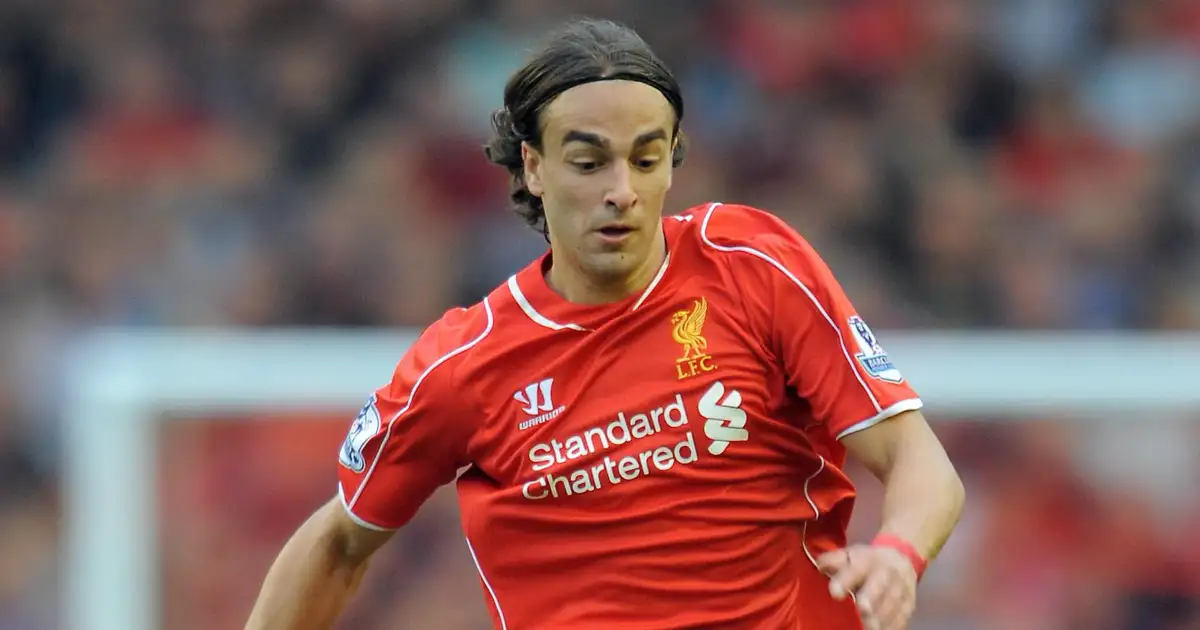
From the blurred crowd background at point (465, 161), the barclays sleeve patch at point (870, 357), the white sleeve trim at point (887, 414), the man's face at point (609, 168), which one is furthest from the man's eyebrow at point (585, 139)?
the blurred crowd background at point (465, 161)

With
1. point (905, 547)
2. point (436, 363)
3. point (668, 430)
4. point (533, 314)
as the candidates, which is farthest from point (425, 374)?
point (905, 547)

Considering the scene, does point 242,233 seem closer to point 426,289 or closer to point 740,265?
point 426,289

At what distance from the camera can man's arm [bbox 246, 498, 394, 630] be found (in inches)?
134

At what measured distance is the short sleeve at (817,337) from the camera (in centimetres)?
298

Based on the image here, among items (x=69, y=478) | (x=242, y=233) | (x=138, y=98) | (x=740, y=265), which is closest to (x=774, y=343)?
(x=740, y=265)

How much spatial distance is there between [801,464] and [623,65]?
753mm

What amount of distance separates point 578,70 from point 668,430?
2.07ft

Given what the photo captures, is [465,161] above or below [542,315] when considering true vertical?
above

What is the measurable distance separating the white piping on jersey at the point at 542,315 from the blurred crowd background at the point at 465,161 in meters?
3.57

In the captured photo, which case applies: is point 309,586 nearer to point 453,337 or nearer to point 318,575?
point 318,575

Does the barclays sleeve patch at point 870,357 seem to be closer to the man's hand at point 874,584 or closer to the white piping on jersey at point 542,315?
the white piping on jersey at point 542,315

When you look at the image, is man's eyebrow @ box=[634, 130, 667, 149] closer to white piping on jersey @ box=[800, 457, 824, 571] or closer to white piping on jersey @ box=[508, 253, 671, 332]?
white piping on jersey @ box=[508, 253, 671, 332]

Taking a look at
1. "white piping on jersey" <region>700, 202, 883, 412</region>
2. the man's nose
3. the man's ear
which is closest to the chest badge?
"white piping on jersey" <region>700, 202, 883, 412</region>

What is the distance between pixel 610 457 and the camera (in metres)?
3.09
